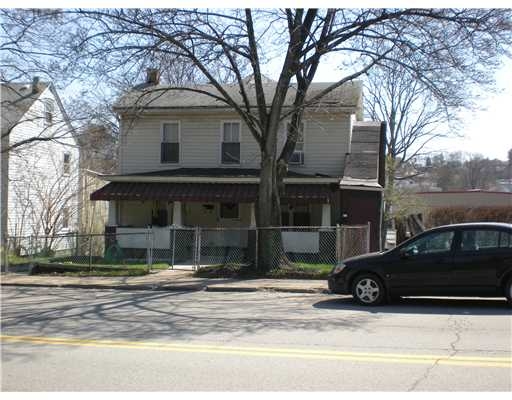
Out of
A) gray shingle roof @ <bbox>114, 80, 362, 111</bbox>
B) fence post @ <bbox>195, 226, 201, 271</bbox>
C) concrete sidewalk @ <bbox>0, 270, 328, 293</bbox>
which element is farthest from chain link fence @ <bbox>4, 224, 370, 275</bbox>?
gray shingle roof @ <bbox>114, 80, 362, 111</bbox>

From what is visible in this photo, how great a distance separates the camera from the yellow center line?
645cm

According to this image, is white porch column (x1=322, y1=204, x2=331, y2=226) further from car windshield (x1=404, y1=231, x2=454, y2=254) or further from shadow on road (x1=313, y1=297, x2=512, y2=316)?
car windshield (x1=404, y1=231, x2=454, y2=254)

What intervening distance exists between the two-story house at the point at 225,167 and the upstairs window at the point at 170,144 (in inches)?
1.6

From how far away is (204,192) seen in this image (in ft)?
68.0

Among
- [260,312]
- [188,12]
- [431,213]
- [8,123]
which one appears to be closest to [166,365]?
[260,312]

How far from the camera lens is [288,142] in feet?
56.1

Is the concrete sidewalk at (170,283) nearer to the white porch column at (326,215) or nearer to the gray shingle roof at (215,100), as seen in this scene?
the white porch column at (326,215)

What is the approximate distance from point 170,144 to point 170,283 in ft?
32.1

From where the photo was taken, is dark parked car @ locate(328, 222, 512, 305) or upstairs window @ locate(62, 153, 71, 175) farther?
upstairs window @ locate(62, 153, 71, 175)

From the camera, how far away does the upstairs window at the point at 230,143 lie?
2281 centimetres

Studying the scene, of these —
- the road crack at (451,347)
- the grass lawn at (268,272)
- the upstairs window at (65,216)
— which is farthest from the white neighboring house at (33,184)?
the road crack at (451,347)

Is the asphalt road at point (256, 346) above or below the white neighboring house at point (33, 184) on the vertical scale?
below

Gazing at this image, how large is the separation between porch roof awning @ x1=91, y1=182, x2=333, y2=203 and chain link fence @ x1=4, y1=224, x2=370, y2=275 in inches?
44.2

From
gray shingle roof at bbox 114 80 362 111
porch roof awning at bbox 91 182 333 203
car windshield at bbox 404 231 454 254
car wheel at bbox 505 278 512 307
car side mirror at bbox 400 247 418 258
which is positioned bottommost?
car wheel at bbox 505 278 512 307
